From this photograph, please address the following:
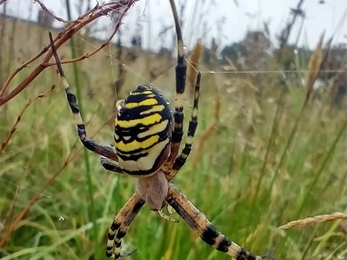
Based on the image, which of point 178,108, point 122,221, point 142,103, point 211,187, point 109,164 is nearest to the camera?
point 142,103

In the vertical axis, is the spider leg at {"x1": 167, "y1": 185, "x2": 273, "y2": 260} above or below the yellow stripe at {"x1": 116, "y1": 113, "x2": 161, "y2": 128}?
below

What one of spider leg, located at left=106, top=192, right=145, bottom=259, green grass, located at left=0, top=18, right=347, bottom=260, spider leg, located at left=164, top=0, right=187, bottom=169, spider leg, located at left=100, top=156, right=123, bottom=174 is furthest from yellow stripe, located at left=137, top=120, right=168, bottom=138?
green grass, located at left=0, top=18, right=347, bottom=260

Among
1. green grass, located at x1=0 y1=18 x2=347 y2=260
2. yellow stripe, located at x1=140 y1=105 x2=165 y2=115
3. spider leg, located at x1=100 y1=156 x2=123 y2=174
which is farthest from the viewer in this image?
green grass, located at x1=0 y1=18 x2=347 y2=260

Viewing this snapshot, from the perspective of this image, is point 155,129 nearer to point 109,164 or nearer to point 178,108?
point 178,108

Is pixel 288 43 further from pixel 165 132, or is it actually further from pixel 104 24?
pixel 165 132

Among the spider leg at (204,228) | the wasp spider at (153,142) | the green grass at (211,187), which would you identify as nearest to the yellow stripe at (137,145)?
the wasp spider at (153,142)

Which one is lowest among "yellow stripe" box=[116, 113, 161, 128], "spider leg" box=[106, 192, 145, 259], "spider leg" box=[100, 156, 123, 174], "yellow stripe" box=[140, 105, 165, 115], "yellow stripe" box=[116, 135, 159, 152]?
"spider leg" box=[106, 192, 145, 259]

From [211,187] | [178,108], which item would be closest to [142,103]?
[178,108]

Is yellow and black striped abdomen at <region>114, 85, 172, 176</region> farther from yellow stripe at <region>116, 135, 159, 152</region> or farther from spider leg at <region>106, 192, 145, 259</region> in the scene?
spider leg at <region>106, 192, 145, 259</region>
